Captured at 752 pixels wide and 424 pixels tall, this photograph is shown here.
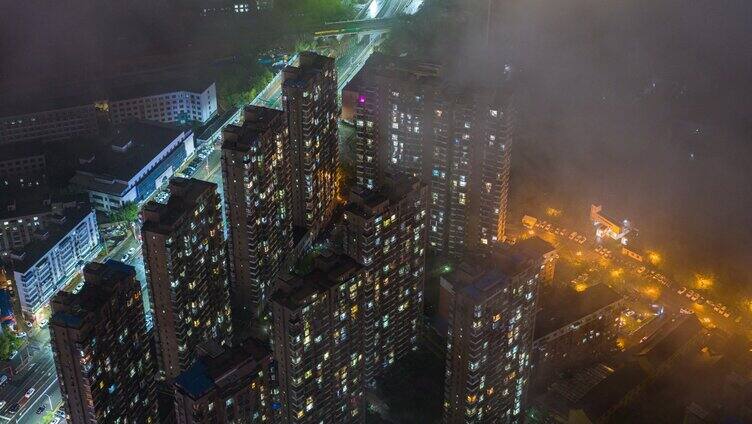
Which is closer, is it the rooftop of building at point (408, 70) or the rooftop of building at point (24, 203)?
the rooftop of building at point (408, 70)

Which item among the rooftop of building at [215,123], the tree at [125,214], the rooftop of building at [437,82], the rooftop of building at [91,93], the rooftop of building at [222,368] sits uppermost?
the rooftop of building at [437,82]

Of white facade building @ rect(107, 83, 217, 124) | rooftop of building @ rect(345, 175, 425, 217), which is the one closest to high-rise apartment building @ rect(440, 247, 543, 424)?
rooftop of building @ rect(345, 175, 425, 217)

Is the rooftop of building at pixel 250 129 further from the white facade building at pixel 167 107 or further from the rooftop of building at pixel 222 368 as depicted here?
the white facade building at pixel 167 107

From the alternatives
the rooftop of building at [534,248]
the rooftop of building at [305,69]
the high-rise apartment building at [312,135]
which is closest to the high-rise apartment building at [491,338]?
the rooftop of building at [534,248]

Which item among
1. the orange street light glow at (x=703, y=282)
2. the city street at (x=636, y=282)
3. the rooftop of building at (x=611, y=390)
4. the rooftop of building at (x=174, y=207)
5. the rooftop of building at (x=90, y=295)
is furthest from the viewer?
the orange street light glow at (x=703, y=282)

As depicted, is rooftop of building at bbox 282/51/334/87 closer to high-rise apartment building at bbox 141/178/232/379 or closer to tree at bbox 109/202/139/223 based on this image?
high-rise apartment building at bbox 141/178/232/379

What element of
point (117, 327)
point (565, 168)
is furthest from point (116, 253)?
point (565, 168)

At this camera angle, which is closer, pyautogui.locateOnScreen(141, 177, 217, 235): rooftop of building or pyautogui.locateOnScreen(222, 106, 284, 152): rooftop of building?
pyautogui.locateOnScreen(141, 177, 217, 235): rooftop of building

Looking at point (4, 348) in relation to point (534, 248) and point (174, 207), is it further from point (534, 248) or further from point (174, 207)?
point (534, 248)
